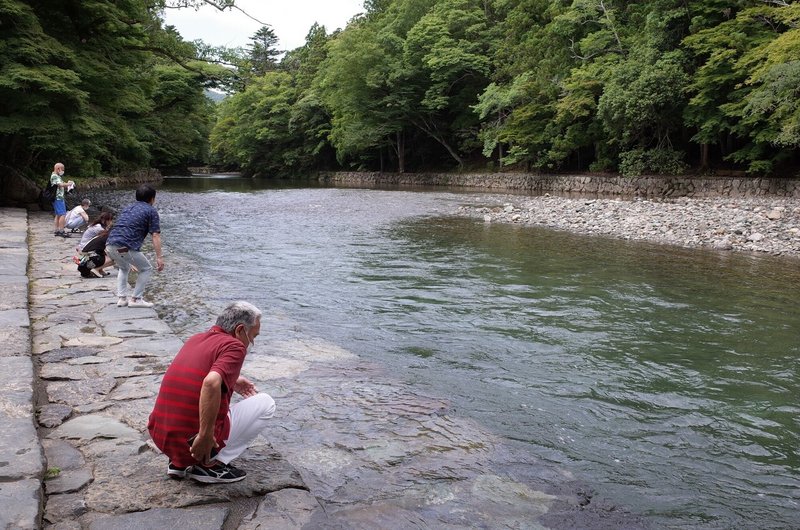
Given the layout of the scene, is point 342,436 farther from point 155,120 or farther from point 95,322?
point 155,120

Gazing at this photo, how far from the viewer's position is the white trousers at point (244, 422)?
350 centimetres

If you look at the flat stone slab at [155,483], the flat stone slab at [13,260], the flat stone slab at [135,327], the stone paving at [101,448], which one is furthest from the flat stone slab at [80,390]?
the flat stone slab at [13,260]

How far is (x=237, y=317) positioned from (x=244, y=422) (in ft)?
2.26

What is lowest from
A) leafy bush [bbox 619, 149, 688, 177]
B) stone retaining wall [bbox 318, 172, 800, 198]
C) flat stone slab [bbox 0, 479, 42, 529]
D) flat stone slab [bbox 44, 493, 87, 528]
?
flat stone slab [bbox 44, 493, 87, 528]

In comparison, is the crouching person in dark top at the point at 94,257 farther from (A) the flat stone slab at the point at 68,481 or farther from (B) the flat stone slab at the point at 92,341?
(A) the flat stone slab at the point at 68,481

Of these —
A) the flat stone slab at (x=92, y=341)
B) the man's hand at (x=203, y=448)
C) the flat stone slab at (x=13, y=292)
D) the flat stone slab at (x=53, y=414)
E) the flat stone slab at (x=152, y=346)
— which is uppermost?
the flat stone slab at (x=13, y=292)

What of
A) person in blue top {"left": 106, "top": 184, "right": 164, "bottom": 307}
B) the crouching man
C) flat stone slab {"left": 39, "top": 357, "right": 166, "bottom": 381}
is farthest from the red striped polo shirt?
person in blue top {"left": 106, "top": 184, "right": 164, "bottom": 307}

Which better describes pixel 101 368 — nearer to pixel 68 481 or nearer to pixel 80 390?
pixel 80 390

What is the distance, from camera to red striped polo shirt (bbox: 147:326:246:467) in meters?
3.16

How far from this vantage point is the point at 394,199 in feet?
101

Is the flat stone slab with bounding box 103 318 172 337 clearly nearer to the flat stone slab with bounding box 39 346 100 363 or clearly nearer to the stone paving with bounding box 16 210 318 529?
the stone paving with bounding box 16 210 318 529

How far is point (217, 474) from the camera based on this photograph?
3.42 meters

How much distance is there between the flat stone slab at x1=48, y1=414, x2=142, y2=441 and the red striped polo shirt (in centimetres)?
82

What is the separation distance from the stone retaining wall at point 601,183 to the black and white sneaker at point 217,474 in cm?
2462
